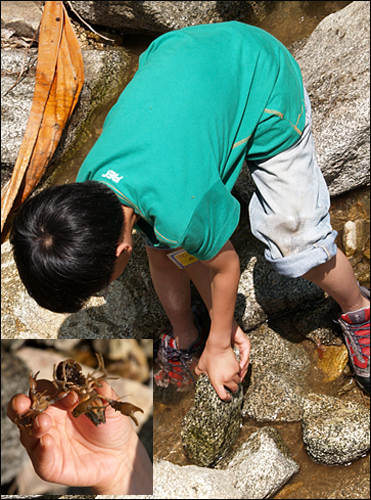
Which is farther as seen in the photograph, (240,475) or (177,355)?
(177,355)

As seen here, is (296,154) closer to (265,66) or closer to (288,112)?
(288,112)

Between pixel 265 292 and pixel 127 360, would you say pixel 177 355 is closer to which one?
pixel 265 292

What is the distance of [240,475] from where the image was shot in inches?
100

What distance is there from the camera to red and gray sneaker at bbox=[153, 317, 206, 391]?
274cm

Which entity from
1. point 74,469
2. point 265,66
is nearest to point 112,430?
point 74,469

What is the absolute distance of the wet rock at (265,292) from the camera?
2.76m

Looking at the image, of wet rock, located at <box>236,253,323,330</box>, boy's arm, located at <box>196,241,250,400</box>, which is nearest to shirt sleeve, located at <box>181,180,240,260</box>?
boy's arm, located at <box>196,241,250,400</box>

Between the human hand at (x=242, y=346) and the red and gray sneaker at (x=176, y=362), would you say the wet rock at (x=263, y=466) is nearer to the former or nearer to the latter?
the human hand at (x=242, y=346)

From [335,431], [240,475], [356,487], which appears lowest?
[356,487]

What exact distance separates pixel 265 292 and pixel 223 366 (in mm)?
625

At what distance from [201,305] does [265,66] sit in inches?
59.8

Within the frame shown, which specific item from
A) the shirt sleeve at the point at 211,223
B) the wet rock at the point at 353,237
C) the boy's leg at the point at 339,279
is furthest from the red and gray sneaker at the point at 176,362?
the shirt sleeve at the point at 211,223

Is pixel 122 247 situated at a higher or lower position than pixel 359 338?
higher

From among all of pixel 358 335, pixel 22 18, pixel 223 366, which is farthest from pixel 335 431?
pixel 22 18
